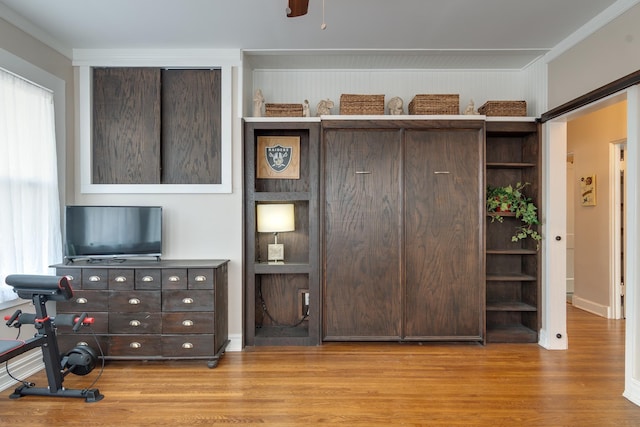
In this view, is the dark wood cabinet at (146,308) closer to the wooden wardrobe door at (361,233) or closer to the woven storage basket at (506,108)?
the wooden wardrobe door at (361,233)

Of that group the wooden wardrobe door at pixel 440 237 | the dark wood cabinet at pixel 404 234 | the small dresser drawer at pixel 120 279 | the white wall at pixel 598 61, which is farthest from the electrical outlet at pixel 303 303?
the white wall at pixel 598 61

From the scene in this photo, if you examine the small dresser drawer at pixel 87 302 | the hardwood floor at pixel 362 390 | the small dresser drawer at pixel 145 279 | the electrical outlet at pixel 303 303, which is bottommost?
the hardwood floor at pixel 362 390

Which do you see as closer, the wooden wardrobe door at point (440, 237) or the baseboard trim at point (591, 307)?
the wooden wardrobe door at point (440, 237)

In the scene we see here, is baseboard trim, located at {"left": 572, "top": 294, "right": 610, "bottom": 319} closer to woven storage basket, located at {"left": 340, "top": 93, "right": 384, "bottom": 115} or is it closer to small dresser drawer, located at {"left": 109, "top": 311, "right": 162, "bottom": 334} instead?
woven storage basket, located at {"left": 340, "top": 93, "right": 384, "bottom": 115}

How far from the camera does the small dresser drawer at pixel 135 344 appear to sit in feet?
9.94

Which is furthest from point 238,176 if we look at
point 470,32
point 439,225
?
point 470,32

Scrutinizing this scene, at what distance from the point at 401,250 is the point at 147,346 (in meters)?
2.32

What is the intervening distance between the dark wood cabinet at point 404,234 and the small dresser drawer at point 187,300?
1.06 metres

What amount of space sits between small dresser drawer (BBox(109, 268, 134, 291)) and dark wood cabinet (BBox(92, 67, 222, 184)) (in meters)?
0.88

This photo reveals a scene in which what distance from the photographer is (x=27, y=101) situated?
2.94 meters

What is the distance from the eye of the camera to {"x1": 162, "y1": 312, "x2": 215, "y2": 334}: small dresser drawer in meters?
3.04

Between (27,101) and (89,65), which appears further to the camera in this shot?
(89,65)

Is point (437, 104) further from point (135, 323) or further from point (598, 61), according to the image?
point (135, 323)

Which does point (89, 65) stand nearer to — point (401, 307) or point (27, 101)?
point (27, 101)
